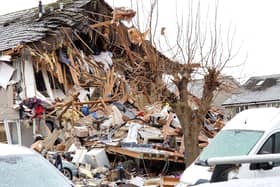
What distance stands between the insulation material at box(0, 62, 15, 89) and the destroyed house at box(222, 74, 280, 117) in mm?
23001

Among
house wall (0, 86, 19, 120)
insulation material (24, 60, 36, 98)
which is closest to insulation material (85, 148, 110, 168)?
insulation material (24, 60, 36, 98)

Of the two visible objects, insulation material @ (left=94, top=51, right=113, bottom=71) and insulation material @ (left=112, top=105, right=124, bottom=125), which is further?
insulation material @ (left=94, top=51, right=113, bottom=71)

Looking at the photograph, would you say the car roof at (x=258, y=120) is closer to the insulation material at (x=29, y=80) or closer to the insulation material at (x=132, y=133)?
the insulation material at (x=132, y=133)

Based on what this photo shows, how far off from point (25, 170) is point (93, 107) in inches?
651

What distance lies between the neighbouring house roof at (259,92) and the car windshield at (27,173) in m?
36.8

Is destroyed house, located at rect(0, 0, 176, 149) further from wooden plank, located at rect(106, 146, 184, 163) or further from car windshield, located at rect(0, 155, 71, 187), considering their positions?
car windshield, located at rect(0, 155, 71, 187)

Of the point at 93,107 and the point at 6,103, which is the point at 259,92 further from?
the point at 6,103

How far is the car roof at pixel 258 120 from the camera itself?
10328mm

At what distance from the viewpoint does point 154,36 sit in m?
15.6

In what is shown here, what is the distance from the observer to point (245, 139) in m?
10.6

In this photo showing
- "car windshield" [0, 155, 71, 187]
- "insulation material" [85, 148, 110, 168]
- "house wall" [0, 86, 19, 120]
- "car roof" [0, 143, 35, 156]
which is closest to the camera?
"car windshield" [0, 155, 71, 187]

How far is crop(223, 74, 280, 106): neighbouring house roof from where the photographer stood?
148 ft

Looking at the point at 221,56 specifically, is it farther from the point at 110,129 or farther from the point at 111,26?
the point at 111,26

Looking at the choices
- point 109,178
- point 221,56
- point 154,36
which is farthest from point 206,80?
point 109,178
